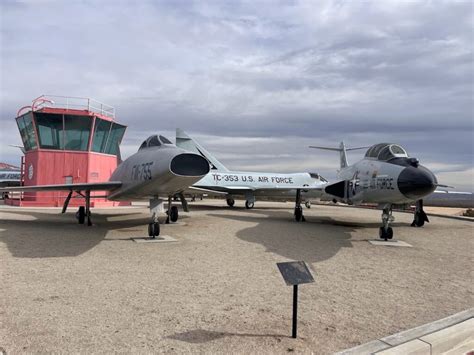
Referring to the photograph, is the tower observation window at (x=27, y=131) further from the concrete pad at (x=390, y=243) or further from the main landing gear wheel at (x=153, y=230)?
the concrete pad at (x=390, y=243)

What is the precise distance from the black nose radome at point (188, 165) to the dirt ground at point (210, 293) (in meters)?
1.87

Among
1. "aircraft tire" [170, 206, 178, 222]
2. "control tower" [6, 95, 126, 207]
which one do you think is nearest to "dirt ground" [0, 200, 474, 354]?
"aircraft tire" [170, 206, 178, 222]

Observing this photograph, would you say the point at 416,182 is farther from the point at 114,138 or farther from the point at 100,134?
the point at 114,138

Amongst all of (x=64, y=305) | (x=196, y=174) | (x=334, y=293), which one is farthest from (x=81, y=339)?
(x=196, y=174)

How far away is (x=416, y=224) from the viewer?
51.3ft

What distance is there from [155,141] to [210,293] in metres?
6.39

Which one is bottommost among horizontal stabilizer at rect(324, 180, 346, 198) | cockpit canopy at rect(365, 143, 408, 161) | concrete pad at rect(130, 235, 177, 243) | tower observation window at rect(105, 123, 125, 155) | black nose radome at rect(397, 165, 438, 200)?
concrete pad at rect(130, 235, 177, 243)

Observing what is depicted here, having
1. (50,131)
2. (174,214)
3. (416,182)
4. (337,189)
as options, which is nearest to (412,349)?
(416,182)

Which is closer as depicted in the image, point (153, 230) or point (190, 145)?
point (153, 230)

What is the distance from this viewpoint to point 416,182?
32.3 ft

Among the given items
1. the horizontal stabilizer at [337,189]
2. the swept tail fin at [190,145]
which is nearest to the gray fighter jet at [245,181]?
the swept tail fin at [190,145]

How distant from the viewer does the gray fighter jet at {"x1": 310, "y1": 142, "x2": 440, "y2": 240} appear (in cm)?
999

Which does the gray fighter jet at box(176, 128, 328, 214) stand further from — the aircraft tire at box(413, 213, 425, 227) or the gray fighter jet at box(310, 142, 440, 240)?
the gray fighter jet at box(310, 142, 440, 240)

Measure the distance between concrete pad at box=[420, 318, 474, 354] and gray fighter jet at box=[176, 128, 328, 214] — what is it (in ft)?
63.4
